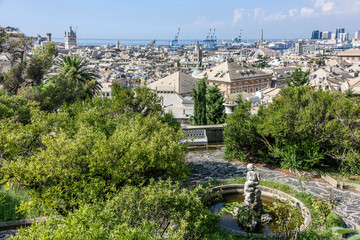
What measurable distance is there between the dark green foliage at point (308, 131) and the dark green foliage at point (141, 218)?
6.75 meters

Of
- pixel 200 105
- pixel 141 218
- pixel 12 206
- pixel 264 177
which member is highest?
pixel 200 105

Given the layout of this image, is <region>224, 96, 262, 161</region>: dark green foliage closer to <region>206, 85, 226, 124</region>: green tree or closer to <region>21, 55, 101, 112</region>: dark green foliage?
<region>21, 55, 101, 112</region>: dark green foliage

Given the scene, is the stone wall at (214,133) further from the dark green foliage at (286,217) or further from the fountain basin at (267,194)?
the dark green foliage at (286,217)

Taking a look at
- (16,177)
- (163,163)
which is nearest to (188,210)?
(163,163)

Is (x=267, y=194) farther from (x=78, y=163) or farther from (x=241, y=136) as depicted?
(x=78, y=163)

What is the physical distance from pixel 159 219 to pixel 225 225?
3054mm

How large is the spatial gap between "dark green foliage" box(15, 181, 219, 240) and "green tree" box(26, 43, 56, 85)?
17.2 m

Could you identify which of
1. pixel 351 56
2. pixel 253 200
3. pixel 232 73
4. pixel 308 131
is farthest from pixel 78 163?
pixel 351 56

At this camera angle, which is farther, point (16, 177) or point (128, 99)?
point (128, 99)

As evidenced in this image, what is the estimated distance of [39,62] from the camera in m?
22.2

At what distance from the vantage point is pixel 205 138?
17281 mm

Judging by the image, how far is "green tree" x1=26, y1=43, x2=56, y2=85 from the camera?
875 inches

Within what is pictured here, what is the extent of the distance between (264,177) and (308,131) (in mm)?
2579

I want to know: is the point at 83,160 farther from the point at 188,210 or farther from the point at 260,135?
the point at 260,135
